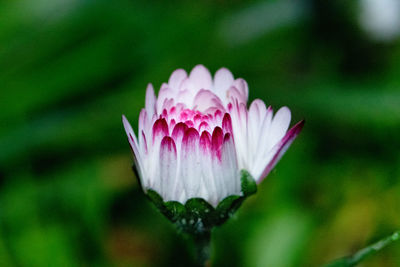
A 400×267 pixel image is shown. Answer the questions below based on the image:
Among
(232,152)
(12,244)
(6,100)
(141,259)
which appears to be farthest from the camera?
(6,100)

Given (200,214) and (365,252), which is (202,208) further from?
(365,252)

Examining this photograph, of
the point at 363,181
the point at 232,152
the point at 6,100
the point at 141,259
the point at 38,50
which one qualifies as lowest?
the point at 363,181

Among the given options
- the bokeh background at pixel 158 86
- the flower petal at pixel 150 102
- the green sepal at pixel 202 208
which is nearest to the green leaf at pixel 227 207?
the green sepal at pixel 202 208

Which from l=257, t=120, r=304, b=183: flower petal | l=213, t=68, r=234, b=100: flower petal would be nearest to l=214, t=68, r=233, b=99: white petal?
l=213, t=68, r=234, b=100: flower petal

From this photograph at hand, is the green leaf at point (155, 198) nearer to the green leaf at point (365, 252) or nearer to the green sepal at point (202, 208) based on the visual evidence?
the green sepal at point (202, 208)

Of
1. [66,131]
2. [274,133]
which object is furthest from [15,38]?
[274,133]

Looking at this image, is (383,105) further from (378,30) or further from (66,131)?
(66,131)
